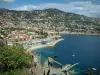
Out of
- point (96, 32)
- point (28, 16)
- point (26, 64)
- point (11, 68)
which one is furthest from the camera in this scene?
point (28, 16)

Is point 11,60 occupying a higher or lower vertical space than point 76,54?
higher

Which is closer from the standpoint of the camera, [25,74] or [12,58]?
[25,74]

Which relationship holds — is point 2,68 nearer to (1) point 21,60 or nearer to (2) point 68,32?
(1) point 21,60

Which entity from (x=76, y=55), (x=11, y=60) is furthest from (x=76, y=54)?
(x=11, y=60)

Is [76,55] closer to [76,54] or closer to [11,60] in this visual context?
[76,54]

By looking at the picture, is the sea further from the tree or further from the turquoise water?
the tree

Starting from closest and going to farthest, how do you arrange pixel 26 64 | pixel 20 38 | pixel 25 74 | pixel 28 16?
pixel 25 74 < pixel 26 64 < pixel 20 38 < pixel 28 16

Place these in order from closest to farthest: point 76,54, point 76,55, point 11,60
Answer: point 11,60
point 76,55
point 76,54

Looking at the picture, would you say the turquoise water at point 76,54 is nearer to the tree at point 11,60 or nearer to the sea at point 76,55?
the sea at point 76,55

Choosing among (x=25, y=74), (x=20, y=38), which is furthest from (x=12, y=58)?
(x=20, y=38)

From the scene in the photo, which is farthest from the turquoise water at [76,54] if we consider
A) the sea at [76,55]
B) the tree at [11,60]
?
the tree at [11,60]

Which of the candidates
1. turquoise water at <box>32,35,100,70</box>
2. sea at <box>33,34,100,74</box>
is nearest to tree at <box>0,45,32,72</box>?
sea at <box>33,34,100,74</box>
